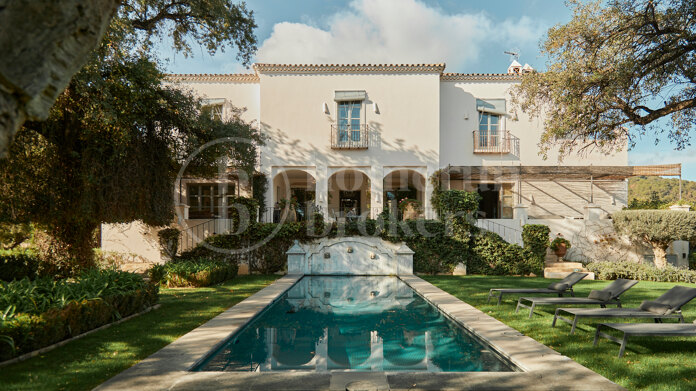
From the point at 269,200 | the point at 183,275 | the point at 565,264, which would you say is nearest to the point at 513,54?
→ the point at 565,264

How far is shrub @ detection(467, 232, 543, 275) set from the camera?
15.2 metres

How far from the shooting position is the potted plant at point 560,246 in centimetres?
1574

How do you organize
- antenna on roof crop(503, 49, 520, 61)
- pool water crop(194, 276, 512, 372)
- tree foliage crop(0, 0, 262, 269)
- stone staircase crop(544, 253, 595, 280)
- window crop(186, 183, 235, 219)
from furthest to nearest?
antenna on roof crop(503, 49, 520, 61) < window crop(186, 183, 235, 219) < stone staircase crop(544, 253, 595, 280) < tree foliage crop(0, 0, 262, 269) < pool water crop(194, 276, 512, 372)

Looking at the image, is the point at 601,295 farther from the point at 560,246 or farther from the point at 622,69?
the point at 560,246

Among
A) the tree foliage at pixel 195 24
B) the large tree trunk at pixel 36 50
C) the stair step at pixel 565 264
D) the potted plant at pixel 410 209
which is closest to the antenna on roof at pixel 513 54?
the potted plant at pixel 410 209

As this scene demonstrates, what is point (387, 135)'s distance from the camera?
1836 centimetres

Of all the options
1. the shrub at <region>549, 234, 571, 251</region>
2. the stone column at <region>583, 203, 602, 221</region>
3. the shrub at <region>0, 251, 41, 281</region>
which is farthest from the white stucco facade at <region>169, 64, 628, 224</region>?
the shrub at <region>0, 251, 41, 281</region>

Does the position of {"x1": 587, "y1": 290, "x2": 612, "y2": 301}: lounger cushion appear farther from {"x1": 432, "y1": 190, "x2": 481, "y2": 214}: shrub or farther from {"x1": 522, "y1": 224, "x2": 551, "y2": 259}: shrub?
{"x1": 522, "y1": 224, "x2": 551, "y2": 259}: shrub

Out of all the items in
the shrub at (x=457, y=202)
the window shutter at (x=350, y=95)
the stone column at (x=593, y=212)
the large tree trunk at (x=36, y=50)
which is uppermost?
the window shutter at (x=350, y=95)

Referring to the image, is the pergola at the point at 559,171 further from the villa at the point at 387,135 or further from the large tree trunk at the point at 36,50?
the large tree trunk at the point at 36,50

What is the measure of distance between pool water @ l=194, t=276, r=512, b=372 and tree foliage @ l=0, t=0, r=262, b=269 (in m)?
4.46

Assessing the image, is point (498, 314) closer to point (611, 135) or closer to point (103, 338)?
point (611, 135)

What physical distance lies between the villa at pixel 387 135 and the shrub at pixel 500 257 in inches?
118

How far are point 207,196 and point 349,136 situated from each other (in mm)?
6944
